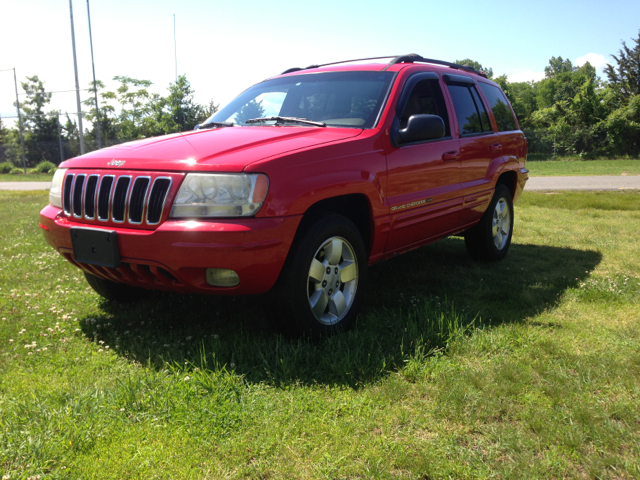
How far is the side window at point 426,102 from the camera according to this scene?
439 cm

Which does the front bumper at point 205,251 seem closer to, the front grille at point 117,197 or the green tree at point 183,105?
the front grille at point 117,197

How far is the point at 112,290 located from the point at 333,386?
224cm

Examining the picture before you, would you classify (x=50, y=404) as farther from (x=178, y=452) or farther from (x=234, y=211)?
(x=234, y=211)

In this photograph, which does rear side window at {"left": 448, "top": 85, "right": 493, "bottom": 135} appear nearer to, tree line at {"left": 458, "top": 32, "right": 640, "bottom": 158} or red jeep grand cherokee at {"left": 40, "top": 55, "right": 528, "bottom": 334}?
red jeep grand cherokee at {"left": 40, "top": 55, "right": 528, "bottom": 334}

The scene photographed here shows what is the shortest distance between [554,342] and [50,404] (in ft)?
9.56

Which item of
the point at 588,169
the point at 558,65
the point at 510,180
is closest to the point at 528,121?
the point at 588,169

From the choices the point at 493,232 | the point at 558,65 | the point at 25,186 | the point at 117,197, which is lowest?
the point at 25,186

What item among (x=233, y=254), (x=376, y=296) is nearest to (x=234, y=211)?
(x=233, y=254)

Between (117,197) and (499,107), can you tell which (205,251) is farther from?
(499,107)

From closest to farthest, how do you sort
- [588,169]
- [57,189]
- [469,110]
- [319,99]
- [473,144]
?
1. [57,189]
2. [319,99]
3. [473,144]
4. [469,110]
5. [588,169]

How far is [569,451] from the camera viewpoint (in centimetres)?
229

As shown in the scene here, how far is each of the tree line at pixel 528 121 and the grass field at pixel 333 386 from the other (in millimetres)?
17486

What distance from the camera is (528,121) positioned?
2000 inches

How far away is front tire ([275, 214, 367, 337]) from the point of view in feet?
10.6
